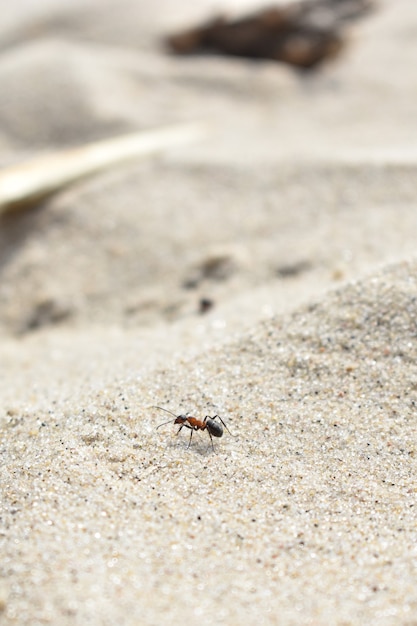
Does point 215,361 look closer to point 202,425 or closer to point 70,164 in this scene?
point 202,425

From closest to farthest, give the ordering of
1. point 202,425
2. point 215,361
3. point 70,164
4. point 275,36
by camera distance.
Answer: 1. point 202,425
2. point 215,361
3. point 70,164
4. point 275,36

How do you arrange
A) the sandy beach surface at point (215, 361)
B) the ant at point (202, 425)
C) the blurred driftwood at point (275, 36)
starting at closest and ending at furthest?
the sandy beach surface at point (215, 361)
the ant at point (202, 425)
the blurred driftwood at point (275, 36)

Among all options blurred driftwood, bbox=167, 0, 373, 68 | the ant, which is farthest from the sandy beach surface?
blurred driftwood, bbox=167, 0, 373, 68

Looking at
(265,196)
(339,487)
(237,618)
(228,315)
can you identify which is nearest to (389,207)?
(265,196)

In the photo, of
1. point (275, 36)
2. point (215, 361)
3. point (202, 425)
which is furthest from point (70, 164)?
point (275, 36)

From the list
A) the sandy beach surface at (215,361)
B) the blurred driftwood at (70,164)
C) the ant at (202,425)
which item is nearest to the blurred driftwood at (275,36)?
the sandy beach surface at (215,361)

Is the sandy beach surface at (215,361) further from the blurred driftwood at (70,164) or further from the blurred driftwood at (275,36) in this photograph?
the blurred driftwood at (275,36)

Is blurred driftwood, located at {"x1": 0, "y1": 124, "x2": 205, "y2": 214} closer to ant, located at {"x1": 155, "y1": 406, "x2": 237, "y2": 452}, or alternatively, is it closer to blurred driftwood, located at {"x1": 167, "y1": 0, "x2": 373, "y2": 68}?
blurred driftwood, located at {"x1": 167, "y1": 0, "x2": 373, "y2": 68}
